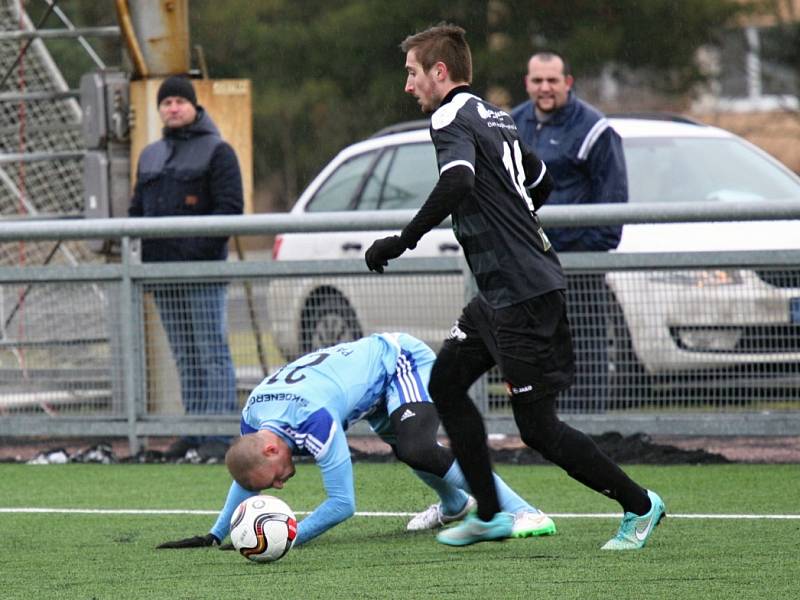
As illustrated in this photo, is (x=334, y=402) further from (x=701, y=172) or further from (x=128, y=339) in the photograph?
(x=701, y=172)

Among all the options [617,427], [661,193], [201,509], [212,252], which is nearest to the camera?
[201,509]

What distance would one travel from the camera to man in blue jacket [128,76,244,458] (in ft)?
31.7

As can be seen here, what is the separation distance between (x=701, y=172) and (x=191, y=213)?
3270 millimetres

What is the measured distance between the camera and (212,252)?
9922mm

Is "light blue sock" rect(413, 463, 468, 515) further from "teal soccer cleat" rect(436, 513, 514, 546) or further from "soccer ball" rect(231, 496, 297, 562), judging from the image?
"soccer ball" rect(231, 496, 297, 562)

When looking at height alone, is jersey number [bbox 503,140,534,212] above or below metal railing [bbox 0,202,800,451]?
above

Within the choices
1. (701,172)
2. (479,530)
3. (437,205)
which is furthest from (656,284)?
(437,205)

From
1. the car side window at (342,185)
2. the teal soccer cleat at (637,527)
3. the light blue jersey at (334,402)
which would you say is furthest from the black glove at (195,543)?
the car side window at (342,185)

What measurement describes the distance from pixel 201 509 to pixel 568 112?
3241mm

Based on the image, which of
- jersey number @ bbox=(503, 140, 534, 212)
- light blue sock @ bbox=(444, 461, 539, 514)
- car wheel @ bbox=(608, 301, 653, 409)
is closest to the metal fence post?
car wheel @ bbox=(608, 301, 653, 409)

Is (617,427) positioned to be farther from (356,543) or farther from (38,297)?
(38,297)

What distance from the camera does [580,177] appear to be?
31.1ft

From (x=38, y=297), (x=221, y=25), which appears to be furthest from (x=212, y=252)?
(x=221, y=25)

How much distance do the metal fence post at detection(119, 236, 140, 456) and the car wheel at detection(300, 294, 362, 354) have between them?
3.47 feet
